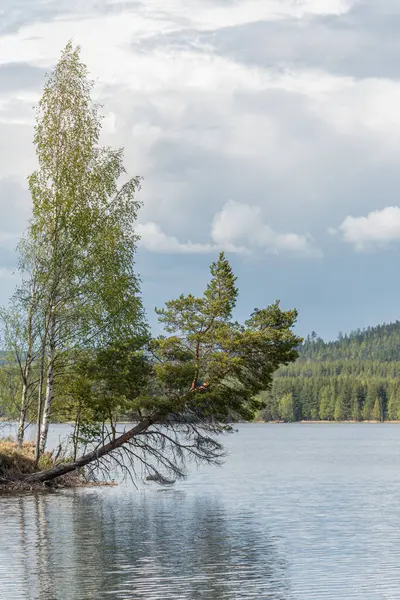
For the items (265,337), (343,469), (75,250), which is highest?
(75,250)

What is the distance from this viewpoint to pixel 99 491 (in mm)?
46625

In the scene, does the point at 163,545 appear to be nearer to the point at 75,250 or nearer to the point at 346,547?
the point at 346,547

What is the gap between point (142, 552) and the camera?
1053 inches

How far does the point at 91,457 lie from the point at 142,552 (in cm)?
1689

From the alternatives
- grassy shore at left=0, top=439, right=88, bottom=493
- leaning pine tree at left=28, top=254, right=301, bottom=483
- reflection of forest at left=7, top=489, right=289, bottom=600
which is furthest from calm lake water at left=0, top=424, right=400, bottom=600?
leaning pine tree at left=28, top=254, right=301, bottom=483

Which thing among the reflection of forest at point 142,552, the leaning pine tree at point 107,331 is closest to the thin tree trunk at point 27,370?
the leaning pine tree at point 107,331

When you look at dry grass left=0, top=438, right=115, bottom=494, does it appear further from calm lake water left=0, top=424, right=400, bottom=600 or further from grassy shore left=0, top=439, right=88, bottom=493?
calm lake water left=0, top=424, right=400, bottom=600

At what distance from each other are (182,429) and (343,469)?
1119 inches

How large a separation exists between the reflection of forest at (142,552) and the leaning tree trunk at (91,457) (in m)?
2.22

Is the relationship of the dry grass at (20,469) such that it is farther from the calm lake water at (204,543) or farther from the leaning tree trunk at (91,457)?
the calm lake water at (204,543)

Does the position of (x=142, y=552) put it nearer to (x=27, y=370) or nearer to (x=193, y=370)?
(x=193, y=370)

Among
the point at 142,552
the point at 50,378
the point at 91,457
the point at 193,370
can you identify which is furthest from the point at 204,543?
the point at 50,378

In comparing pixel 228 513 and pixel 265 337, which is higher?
pixel 265 337

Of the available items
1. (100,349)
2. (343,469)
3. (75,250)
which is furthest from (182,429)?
(343,469)
